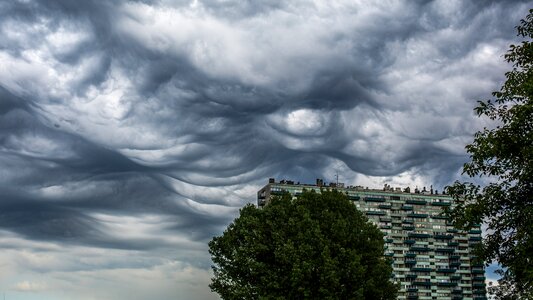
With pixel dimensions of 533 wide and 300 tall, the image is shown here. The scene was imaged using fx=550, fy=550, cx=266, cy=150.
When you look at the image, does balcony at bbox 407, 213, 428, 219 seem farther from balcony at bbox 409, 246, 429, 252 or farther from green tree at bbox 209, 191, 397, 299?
green tree at bbox 209, 191, 397, 299

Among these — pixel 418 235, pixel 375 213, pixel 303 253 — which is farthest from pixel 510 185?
pixel 418 235

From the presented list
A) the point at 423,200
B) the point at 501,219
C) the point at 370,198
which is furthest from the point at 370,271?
the point at 423,200

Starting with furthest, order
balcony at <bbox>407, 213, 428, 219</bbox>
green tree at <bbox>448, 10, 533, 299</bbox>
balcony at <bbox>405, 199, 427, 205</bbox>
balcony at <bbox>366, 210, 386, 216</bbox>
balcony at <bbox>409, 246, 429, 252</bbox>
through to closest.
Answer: balcony at <bbox>405, 199, 427, 205</bbox>, balcony at <bbox>407, 213, 428, 219</bbox>, balcony at <bbox>409, 246, 429, 252</bbox>, balcony at <bbox>366, 210, 386, 216</bbox>, green tree at <bbox>448, 10, 533, 299</bbox>

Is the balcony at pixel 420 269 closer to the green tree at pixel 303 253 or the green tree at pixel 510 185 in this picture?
the green tree at pixel 303 253

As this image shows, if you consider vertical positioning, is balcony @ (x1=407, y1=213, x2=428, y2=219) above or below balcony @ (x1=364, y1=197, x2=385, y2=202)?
below

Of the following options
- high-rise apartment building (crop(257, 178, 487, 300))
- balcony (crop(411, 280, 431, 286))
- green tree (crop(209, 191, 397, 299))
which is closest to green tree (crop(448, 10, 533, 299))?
green tree (crop(209, 191, 397, 299))

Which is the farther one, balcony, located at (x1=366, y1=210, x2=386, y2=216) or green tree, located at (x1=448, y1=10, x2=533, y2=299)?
balcony, located at (x1=366, y1=210, x2=386, y2=216)

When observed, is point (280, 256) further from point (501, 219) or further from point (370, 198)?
point (370, 198)
